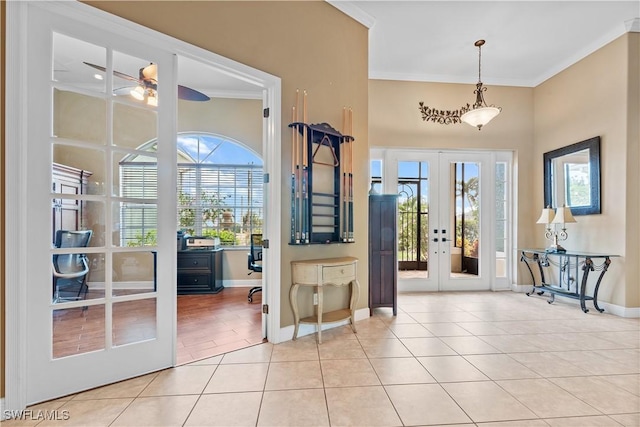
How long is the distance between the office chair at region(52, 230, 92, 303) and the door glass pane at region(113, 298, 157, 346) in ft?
0.82

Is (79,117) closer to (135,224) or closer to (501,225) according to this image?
(135,224)

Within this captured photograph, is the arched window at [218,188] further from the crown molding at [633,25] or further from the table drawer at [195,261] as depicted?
the crown molding at [633,25]

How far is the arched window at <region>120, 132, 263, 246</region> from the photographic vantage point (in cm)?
543

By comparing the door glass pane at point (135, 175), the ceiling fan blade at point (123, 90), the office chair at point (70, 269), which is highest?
the ceiling fan blade at point (123, 90)

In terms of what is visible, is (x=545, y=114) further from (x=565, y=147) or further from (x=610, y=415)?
(x=610, y=415)

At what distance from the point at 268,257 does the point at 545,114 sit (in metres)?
4.93

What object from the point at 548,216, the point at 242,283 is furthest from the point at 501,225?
the point at 242,283

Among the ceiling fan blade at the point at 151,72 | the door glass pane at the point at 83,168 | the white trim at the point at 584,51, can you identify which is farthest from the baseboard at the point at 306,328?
the white trim at the point at 584,51

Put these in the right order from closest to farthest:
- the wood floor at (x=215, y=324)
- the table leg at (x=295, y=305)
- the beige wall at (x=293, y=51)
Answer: the beige wall at (x=293, y=51) → the wood floor at (x=215, y=324) → the table leg at (x=295, y=305)

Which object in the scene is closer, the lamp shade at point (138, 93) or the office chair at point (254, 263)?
the lamp shade at point (138, 93)

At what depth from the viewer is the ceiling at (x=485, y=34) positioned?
3.48m

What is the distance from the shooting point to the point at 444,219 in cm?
514

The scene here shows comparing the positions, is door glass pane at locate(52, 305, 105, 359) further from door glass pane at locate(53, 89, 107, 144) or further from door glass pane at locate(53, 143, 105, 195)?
door glass pane at locate(53, 89, 107, 144)

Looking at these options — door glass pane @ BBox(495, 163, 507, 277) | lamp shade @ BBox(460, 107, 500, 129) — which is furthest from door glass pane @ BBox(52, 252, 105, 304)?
door glass pane @ BBox(495, 163, 507, 277)
